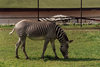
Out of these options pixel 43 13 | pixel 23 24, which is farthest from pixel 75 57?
pixel 43 13

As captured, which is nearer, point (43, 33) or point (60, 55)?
point (43, 33)

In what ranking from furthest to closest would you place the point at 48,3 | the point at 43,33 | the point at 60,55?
the point at 48,3 < the point at 60,55 < the point at 43,33

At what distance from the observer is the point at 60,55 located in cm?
1313

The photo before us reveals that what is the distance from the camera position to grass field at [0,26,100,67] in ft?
37.2

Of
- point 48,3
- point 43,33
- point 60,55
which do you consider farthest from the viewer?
point 48,3

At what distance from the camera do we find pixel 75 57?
12.7m

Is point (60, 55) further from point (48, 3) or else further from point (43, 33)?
point (48, 3)

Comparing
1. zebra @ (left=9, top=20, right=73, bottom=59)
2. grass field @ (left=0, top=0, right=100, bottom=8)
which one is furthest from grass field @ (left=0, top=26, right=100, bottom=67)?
grass field @ (left=0, top=0, right=100, bottom=8)

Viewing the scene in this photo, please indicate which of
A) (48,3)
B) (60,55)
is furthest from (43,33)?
(48,3)

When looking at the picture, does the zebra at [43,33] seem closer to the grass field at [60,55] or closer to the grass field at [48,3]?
the grass field at [60,55]

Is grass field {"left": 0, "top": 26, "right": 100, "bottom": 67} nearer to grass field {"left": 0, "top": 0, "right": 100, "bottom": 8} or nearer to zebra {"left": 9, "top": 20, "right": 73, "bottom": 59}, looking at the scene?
zebra {"left": 9, "top": 20, "right": 73, "bottom": 59}

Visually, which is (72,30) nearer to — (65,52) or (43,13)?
(65,52)

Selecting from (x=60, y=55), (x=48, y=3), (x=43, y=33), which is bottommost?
(x=60, y=55)

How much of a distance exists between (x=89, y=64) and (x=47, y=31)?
2097 millimetres
